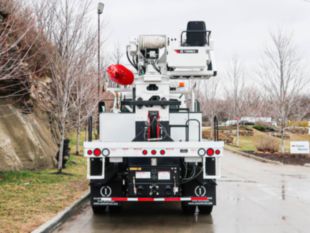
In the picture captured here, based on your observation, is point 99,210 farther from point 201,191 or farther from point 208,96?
point 208,96

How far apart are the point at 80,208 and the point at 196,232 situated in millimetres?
3048

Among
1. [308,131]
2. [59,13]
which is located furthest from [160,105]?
[308,131]

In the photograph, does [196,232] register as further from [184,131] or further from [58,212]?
[58,212]

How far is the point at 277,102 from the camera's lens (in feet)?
81.0

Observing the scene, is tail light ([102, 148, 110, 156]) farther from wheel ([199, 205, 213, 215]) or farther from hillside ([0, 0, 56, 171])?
hillside ([0, 0, 56, 171])

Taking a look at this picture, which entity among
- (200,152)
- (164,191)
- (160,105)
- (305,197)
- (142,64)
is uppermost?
(142,64)

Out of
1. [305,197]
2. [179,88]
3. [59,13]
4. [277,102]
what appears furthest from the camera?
[277,102]

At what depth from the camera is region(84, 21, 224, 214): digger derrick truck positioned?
287 inches

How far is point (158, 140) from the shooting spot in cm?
755

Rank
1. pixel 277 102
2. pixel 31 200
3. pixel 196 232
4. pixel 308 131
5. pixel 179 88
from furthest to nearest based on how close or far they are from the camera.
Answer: pixel 308 131 → pixel 277 102 → pixel 179 88 → pixel 31 200 → pixel 196 232

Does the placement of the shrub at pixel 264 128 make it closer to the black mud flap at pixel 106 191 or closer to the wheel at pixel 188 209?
the wheel at pixel 188 209

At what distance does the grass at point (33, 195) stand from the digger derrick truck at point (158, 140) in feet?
3.47

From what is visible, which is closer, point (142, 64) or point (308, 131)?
point (142, 64)

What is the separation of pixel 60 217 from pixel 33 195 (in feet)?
6.56
